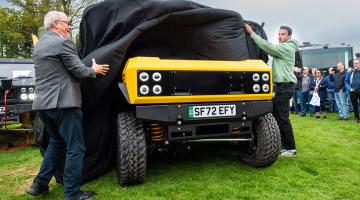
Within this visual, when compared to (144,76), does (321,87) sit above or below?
below

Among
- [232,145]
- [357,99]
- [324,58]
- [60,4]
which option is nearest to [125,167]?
[232,145]

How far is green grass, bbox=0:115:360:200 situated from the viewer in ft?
12.8

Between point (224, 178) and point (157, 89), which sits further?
point (224, 178)

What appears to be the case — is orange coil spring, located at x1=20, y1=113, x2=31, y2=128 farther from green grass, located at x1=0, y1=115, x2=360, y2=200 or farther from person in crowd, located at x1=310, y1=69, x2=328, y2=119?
person in crowd, located at x1=310, y1=69, x2=328, y2=119

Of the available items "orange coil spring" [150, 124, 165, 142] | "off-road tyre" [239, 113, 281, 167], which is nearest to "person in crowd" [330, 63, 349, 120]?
"off-road tyre" [239, 113, 281, 167]

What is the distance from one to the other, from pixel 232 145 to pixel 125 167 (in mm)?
2442

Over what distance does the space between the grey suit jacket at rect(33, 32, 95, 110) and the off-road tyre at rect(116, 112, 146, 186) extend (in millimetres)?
616

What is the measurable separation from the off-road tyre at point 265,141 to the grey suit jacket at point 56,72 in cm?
225

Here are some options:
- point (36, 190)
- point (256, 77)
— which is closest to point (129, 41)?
point (256, 77)

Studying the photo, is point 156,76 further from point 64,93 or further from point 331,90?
point 331,90

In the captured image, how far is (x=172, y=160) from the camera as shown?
210 inches

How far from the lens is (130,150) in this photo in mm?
3967

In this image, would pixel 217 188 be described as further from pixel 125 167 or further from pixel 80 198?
pixel 80 198

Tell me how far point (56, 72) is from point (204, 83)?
160 centimetres
